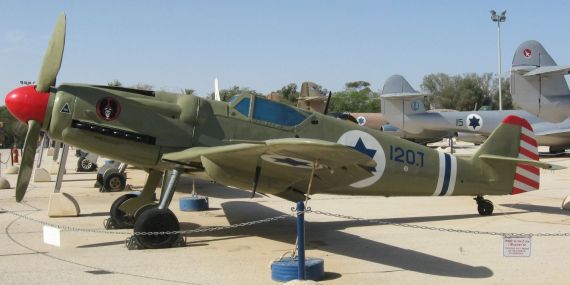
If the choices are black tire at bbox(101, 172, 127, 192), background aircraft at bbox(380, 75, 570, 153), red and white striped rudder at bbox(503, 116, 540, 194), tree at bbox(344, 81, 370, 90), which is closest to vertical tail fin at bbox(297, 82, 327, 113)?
background aircraft at bbox(380, 75, 570, 153)

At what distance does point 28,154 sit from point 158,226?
6.68ft

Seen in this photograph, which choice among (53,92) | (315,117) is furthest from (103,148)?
(315,117)

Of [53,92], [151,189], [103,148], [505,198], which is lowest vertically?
[505,198]

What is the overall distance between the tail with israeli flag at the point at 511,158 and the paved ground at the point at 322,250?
68 cm

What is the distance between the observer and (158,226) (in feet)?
23.8

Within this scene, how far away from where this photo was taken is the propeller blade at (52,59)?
7.30 m

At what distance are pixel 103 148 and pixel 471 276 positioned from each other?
507cm

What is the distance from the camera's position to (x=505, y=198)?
13117 mm

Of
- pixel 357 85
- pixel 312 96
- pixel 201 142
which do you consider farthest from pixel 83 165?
pixel 357 85

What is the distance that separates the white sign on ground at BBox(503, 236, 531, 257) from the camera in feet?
18.2

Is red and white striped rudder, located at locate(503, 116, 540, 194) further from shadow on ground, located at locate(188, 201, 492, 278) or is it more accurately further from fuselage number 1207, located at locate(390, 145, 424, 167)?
fuselage number 1207, located at locate(390, 145, 424, 167)

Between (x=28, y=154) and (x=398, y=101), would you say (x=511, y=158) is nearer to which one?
(x=28, y=154)

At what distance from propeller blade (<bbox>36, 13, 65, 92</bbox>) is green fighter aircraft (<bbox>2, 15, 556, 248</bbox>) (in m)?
0.01

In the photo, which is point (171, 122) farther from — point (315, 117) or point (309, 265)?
point (309, 265)
